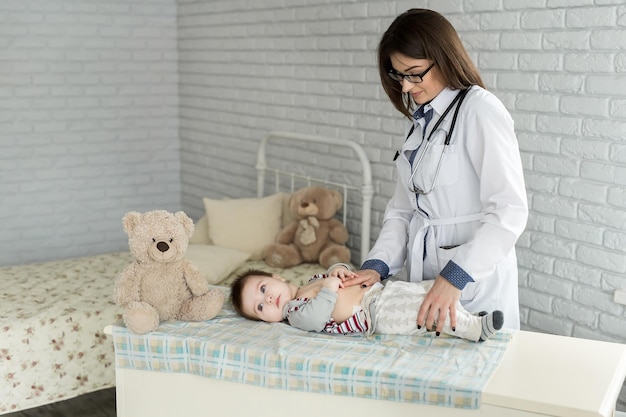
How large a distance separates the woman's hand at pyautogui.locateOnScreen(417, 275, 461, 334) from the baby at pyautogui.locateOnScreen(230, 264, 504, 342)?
1.1 inches

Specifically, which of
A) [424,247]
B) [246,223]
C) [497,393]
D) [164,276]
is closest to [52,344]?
[164,276]

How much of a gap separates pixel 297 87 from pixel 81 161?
1.56 meters

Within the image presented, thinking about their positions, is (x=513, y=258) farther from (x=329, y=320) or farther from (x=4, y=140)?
(x=4, y=140)

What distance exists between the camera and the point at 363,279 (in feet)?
7.24

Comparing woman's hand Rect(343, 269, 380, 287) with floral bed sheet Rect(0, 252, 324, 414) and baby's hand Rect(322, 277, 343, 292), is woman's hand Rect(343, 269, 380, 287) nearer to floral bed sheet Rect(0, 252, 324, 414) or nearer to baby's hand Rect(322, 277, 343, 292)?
baby's hand Rect(322, 277, 343, 292)

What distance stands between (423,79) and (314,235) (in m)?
1.63

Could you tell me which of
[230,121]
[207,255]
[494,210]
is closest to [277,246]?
[207,255]

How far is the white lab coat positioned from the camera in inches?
76.5

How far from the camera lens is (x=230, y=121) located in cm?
456

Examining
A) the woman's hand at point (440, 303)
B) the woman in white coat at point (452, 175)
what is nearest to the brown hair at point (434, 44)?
the woman in white coat at point (452, 175)

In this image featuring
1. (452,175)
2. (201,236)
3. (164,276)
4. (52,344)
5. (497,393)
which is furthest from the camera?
(201,236)

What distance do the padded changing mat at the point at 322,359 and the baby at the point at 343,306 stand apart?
3 cm

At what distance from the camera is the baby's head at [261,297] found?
2.22m

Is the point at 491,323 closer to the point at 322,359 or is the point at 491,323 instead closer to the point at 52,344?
the point at 322,359
